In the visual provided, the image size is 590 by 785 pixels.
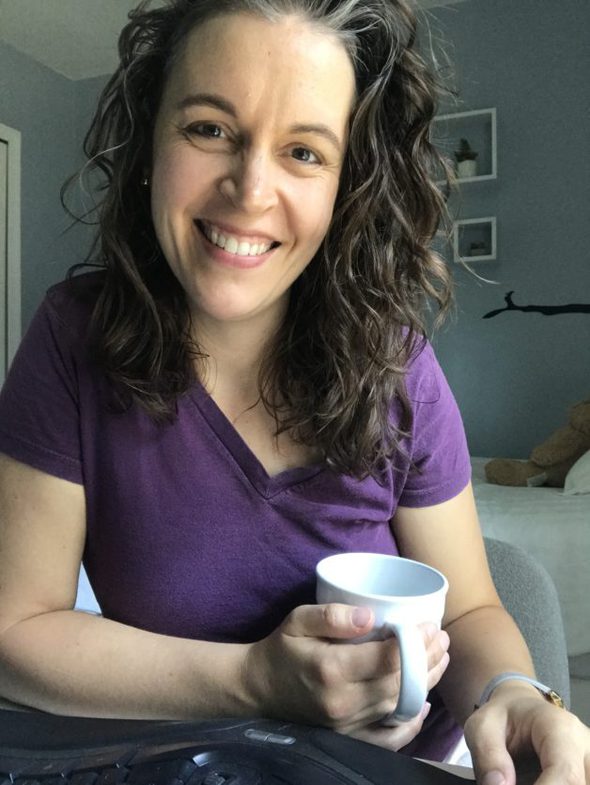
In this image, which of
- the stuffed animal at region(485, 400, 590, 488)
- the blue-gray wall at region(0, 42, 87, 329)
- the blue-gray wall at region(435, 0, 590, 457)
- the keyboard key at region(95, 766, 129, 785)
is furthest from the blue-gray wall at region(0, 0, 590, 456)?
the keyboard key at region(95, 766, 129, 785)

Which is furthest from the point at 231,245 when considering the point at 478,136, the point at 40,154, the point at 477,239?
the point at 40,154

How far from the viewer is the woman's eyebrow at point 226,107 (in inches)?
26.4

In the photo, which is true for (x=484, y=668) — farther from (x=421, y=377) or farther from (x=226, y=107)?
(x=226, y=107)

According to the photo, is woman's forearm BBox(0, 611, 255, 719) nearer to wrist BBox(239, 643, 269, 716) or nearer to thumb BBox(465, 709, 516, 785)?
Answer: wrist BBox(239, 643, 269, 716)

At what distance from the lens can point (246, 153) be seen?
683mm

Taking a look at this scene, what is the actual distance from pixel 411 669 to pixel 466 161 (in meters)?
3.16

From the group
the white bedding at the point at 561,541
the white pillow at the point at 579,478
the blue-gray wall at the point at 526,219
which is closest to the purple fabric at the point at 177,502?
the white bedding at the point at 561,541

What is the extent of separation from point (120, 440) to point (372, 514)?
284 millimetres

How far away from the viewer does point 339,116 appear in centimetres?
72

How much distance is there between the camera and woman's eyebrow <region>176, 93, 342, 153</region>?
670mm

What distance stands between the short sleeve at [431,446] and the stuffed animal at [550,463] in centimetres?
168

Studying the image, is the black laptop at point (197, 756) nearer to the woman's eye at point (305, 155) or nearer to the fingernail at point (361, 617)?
the fingernail at point (361, 617)

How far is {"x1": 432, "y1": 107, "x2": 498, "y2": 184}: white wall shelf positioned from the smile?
279 centimetres

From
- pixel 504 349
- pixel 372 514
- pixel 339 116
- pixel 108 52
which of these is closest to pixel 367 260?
pixel 339 116
